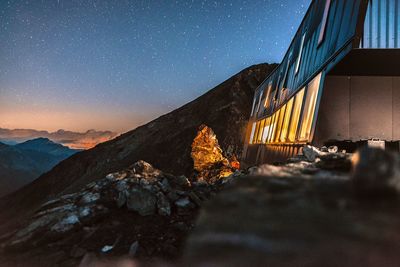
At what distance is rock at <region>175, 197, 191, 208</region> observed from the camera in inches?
392

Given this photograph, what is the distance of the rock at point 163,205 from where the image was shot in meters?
9.45

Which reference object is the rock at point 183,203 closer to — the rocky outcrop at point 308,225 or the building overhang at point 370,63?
the building overhang at point 370,63

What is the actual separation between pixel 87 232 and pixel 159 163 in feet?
199

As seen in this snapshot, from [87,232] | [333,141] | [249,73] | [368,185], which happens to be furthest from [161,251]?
[249,73]

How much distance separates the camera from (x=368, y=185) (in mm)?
2098

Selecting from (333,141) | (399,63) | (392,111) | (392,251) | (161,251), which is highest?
(399,63)

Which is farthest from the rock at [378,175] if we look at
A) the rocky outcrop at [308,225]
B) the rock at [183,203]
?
the rock at [183,203]

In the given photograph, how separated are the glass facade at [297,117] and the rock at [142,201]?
673 centimetres

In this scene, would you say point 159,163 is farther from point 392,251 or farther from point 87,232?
point 392,251

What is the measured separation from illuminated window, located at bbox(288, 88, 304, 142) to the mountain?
49870 millimetres

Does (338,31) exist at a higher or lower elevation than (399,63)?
higher

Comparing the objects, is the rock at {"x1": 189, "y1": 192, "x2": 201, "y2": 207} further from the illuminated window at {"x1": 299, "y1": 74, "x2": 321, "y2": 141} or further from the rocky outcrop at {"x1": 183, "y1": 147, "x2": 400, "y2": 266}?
the rocky outcrop at {"x1": 183, "y1": 147, "x2": 400, "y2": 266}

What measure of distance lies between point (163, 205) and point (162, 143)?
6926 cm

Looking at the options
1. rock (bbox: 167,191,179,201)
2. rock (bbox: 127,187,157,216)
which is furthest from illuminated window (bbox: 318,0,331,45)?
rock (bbox: 127,187,157,216)
